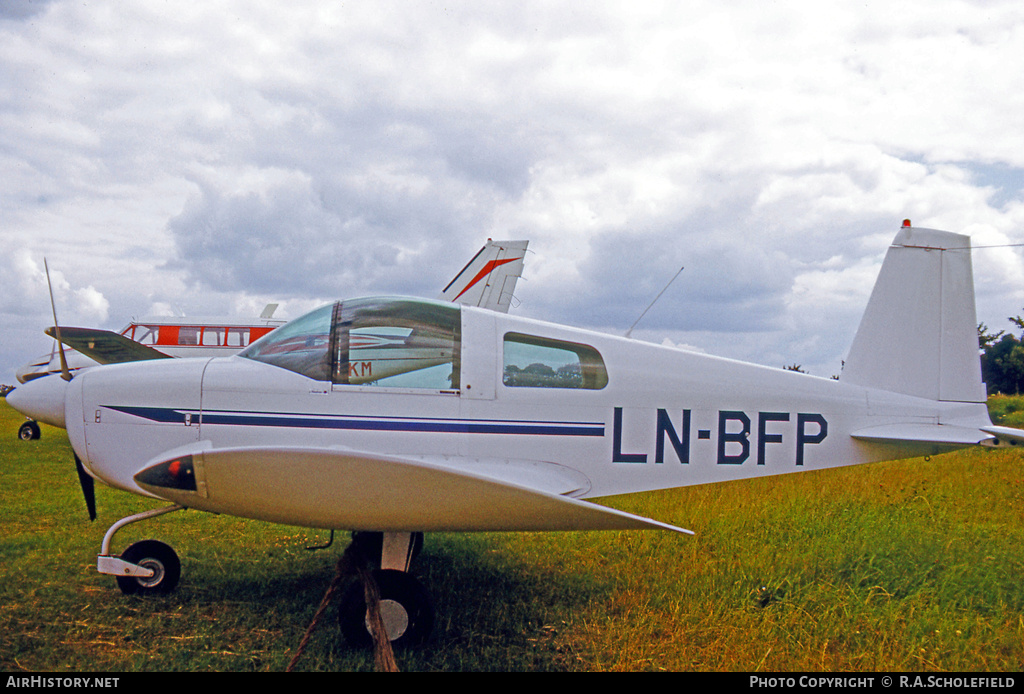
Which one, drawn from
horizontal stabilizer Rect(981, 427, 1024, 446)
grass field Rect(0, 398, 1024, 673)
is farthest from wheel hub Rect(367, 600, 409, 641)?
horizontal stabilizer Rect(981, 427, 1024, 446)

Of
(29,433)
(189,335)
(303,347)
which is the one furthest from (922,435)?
(29,433)

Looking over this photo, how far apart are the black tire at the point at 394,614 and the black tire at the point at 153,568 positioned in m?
1.83

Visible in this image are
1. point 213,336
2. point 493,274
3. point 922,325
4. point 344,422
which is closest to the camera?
point 344,422

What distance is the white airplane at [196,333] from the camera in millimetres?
13969

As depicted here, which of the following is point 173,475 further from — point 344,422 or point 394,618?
point 394,618

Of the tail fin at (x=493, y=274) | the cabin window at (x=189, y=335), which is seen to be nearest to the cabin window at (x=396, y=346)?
the tail fin at (x=493, y=274)

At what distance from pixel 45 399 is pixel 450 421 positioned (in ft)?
9.75

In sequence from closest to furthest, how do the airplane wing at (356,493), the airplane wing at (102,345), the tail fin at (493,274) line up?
the airplane wing at (356,493) → the airplane wing at (102,345) → the tail fin at (493,274)

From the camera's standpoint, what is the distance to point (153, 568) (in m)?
4.89

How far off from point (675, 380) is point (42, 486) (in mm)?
9527

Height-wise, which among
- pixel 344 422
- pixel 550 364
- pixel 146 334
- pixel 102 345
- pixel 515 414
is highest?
pixel 146 334

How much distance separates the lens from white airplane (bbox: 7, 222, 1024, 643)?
375cm

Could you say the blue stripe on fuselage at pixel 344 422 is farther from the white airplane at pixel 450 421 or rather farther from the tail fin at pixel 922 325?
the tail fin at pixel 922 325
